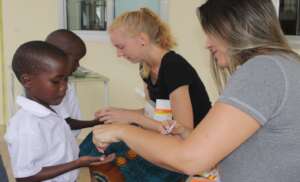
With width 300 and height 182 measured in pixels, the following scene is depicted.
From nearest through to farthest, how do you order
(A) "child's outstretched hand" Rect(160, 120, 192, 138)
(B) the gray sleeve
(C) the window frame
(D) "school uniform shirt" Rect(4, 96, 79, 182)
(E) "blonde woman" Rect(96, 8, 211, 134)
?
(B) the gray sleeve → (D) "school uniform shirt" Rect(4, 96, 79, 182) → (A) "child's outstretched hand" Rect(160, 120, 192, 138) → (E) "blonde woman" Rect(96, 8, 211, 134) → (C) the window frame

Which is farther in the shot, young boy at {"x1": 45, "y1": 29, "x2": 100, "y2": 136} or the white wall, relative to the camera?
the white wall

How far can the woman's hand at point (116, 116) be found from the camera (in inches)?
65.7

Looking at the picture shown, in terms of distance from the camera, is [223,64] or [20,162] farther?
[20,162]

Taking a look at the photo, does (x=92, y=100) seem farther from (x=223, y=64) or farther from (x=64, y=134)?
(x=223, y=64)

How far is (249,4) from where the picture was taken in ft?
3.15

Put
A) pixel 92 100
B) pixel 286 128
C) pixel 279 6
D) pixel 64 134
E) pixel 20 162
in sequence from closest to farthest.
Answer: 1. pixel 286 128
2. pixel 20 162
3. pixel 64 134
4. pixel 279 6
5. pixel 92 100

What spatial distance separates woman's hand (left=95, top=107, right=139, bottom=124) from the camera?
5.47 ft

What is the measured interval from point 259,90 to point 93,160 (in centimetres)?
64

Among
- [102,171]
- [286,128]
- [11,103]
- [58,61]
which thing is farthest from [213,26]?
[11,103]

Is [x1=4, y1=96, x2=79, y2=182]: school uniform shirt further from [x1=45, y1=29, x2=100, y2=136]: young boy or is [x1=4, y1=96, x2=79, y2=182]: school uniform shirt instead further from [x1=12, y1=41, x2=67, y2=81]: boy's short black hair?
[x1=45, y1=29, x2=100, y2=136]: young boy

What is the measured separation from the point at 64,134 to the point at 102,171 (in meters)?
0.18

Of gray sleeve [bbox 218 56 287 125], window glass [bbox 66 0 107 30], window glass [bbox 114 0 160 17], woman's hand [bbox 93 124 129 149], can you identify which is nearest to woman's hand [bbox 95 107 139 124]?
woman's hand [bbox 93 124 129 149]

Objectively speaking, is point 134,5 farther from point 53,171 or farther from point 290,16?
point 53,171

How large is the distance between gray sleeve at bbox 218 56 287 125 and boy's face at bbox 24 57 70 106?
2.05 ft
